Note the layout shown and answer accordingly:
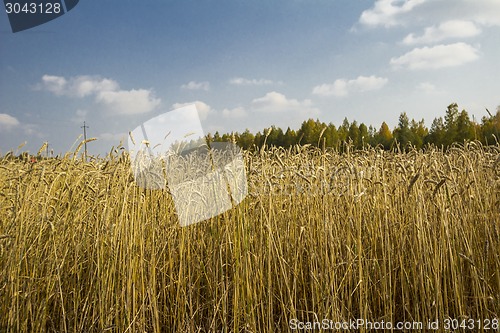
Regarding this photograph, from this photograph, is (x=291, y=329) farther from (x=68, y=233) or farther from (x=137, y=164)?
(x=68, y=233)

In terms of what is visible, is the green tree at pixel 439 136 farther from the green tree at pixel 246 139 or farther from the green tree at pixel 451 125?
Answer: the green tree at pixel 246 139

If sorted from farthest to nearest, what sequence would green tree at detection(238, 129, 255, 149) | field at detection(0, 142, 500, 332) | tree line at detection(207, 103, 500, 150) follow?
green tree at detection(238, 129, 255, 149) < tree line at detection(207, 103, 500, 150) < field at detection(0, 142, 500, 332)

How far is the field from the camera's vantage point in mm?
2189

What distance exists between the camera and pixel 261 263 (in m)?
2.30

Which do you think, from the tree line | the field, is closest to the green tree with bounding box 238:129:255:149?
the tree line

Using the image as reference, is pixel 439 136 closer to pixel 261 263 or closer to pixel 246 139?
pixel 246 139

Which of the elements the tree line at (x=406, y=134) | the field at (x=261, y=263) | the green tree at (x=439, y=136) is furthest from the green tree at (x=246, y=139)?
the field at (x=261, y=263)

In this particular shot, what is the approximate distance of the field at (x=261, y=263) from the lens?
219 centimetres

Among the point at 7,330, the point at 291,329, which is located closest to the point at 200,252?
the point at 291,329

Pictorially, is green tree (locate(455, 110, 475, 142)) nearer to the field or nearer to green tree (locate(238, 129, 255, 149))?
green tree (locate(238, 129, 255, 149))

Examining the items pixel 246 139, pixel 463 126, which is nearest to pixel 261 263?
pixel 463 126

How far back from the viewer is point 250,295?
219 cm

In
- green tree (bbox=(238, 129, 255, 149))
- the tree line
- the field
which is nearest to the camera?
the field

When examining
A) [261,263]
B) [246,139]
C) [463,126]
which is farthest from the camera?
[246,139]
